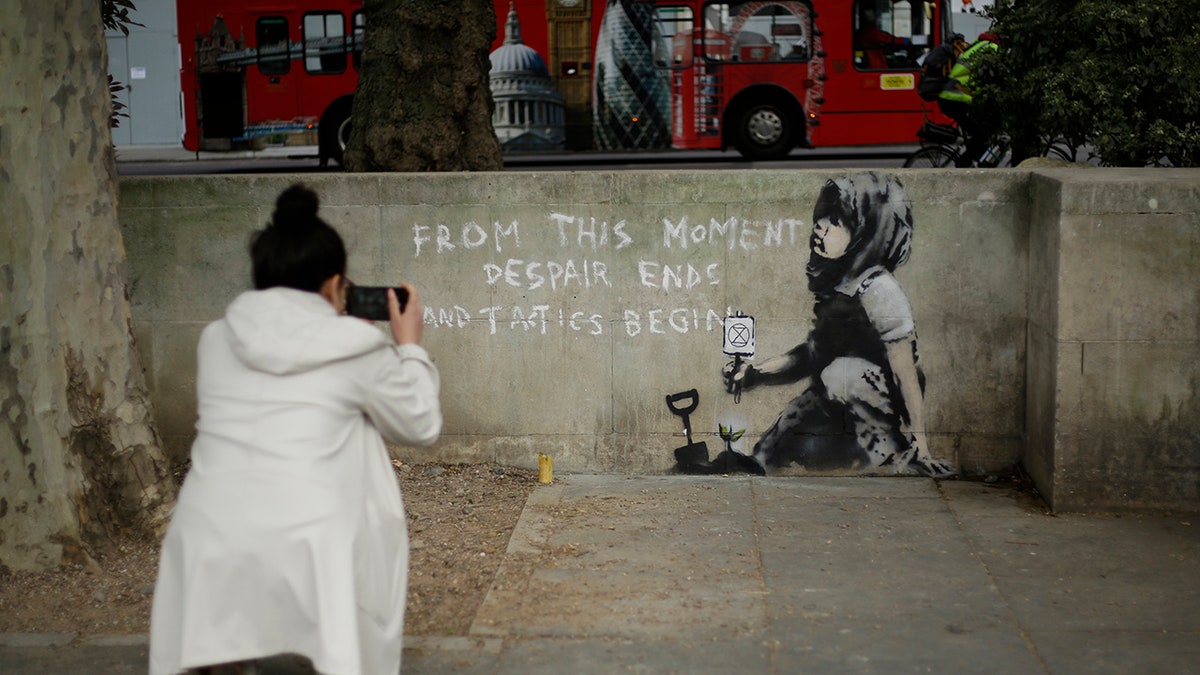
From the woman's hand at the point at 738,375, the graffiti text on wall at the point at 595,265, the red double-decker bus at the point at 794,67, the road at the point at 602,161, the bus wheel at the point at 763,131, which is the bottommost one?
the woman's hand at the point at 738,375

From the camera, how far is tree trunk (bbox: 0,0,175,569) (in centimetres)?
509

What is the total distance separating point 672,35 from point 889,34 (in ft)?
9.49

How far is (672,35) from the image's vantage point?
17.3m

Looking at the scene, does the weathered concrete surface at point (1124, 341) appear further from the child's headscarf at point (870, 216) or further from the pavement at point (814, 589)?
the child's headscarf at point (870, 216)

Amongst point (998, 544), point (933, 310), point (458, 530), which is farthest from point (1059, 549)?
point (458, 530)

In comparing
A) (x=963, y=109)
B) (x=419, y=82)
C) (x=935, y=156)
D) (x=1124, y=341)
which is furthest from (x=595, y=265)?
(x=935, y=156)

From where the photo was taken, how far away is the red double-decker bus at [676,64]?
1739 centimetres

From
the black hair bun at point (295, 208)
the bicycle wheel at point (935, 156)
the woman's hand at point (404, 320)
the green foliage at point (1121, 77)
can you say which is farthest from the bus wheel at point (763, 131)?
the black hair bun at point (295, 208)

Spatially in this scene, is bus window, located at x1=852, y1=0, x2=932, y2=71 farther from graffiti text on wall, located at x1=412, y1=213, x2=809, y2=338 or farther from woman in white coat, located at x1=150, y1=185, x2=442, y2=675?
woman in white coat, located at x1=150, y1=185, x2=442, y2=675

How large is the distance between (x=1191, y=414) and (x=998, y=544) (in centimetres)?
112

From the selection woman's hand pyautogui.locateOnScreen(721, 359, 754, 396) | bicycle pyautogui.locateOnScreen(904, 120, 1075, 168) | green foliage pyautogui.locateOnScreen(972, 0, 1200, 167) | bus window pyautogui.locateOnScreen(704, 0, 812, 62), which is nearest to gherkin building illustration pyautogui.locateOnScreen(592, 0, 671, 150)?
bus window pyautogui.locateOnScreen(704, 0, 812, 62)

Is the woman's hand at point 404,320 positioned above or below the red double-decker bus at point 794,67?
below

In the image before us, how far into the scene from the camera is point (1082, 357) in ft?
19.2

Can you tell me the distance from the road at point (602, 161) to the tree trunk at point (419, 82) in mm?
9558
